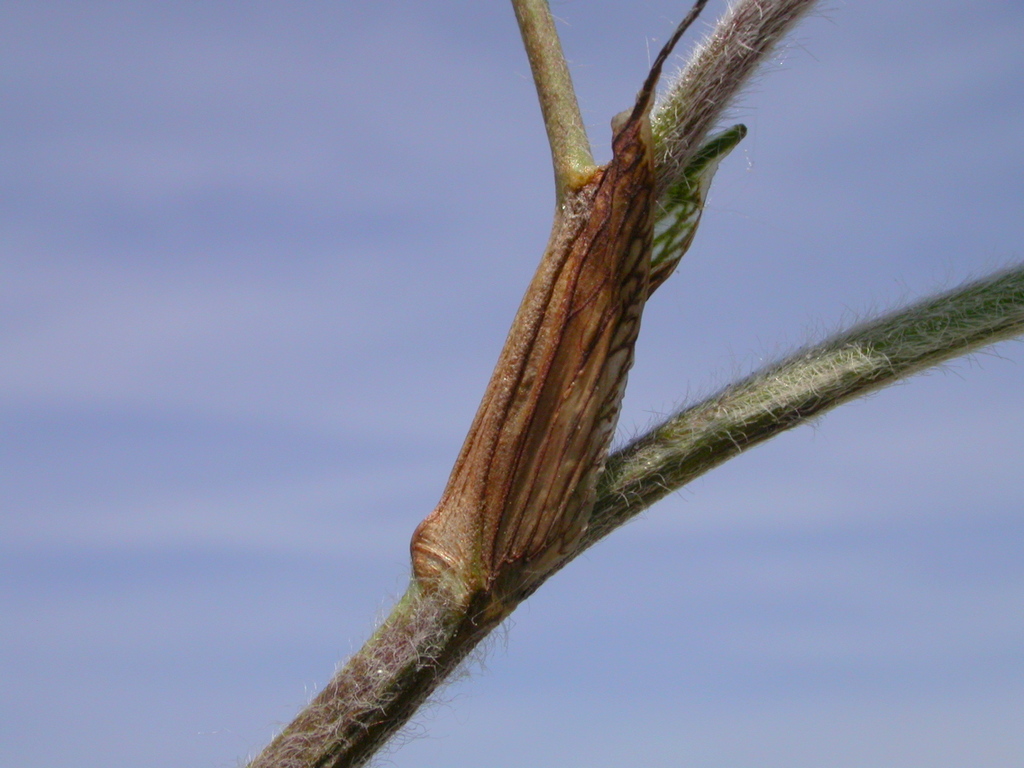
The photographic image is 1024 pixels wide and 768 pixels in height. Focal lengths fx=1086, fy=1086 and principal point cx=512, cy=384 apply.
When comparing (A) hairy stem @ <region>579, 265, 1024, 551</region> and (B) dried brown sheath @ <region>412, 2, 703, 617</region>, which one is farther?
(A) hairy stem @ <region>579, 265, 1024, 551</region>

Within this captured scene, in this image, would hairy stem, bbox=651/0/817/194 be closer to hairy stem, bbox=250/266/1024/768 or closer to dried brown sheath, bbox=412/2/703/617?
dried brown sheath, bbox=412/2/703/617

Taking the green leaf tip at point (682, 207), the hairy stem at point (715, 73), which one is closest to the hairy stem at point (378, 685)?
the green leaf tip at point (682, 207)

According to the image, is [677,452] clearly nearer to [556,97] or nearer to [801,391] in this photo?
[801,391]

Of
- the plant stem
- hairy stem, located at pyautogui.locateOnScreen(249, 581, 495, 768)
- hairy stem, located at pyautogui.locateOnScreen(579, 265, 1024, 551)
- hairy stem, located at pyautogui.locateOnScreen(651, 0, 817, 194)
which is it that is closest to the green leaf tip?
hairy stem, located at pyautogui.locateOnScreen(651, 0, 817, 194)

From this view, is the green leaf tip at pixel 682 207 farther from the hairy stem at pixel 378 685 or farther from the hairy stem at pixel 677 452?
the hairy stem at pixel 378 685

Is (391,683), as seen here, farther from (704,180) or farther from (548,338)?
(704,180)

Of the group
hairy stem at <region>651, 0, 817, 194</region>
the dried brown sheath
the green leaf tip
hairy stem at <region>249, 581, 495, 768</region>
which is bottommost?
hairy stem at <region>249, 581, 495, 768</region>
